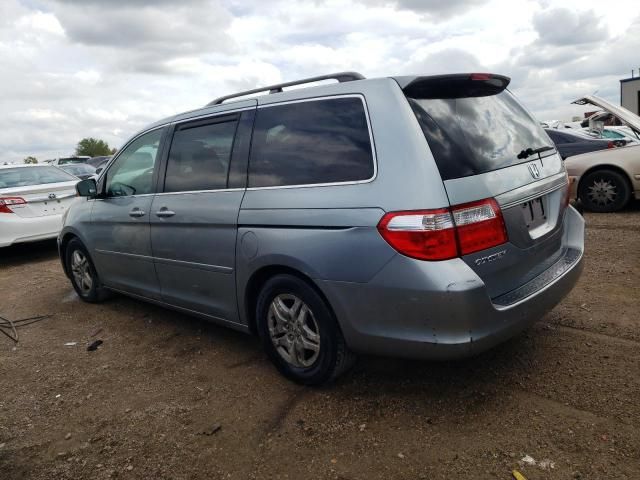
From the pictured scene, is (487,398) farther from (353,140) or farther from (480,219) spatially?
(353,140)

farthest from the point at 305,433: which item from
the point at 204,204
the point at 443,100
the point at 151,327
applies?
the point at 151,327

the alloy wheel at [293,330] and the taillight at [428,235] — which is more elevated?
the taillight at [428,235]

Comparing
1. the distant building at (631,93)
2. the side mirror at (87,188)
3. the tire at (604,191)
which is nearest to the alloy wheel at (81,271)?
the side mirror at (87,188)

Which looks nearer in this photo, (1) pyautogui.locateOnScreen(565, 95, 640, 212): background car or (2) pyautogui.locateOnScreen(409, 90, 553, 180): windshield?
(2) pyautogui.locateOnScreen(409, 90, 553, 180): windshield

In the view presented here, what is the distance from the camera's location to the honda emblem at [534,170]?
10.1ft

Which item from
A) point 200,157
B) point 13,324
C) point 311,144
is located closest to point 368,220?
point 311,144

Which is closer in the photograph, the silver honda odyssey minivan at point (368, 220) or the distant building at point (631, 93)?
the silver honda odyssey minivan at point (368, 220)

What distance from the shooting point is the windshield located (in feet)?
8.73

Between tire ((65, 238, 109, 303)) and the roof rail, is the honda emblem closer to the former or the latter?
the roof rail

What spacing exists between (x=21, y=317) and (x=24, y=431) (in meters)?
2.60

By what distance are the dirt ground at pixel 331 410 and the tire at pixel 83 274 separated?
1.02 m

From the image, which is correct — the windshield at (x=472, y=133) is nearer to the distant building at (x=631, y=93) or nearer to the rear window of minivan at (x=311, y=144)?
the rear window of minivan at (x=311, y=144)

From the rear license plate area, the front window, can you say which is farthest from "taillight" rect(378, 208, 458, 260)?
the front window

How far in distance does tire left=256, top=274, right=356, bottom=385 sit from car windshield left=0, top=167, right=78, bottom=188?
6.78 m
